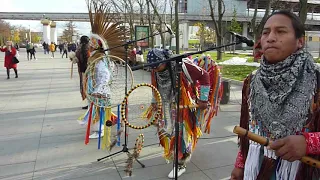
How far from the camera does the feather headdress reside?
4.14 meters

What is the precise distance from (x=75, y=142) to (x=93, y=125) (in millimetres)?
445

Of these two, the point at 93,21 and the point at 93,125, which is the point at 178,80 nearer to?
the point at 93,21

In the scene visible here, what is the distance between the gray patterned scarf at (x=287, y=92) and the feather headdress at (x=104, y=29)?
9.84 ft

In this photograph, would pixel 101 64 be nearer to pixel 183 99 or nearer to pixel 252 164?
pixel 183 99

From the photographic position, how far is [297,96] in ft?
4.78

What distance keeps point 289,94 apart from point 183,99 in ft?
6.20

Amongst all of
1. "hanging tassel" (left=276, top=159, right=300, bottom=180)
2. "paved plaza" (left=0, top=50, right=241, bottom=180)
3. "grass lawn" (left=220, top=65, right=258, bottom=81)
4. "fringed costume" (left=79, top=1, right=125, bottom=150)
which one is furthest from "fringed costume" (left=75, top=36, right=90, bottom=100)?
"grass lawn" (left=220, top=65, right=258, bottom=81)

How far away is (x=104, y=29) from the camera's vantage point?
13.9 feet

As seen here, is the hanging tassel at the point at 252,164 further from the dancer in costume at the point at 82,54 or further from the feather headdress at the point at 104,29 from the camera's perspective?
the dancer in costume at the point at 82,54

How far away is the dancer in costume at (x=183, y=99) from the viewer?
318 centimetres

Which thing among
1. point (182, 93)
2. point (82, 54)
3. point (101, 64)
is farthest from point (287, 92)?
point (82, 54)

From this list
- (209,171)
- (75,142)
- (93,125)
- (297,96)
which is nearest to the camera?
(297,96)

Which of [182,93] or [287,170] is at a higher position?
[182,93]

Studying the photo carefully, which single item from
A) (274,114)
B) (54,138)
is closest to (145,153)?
(54,138)
